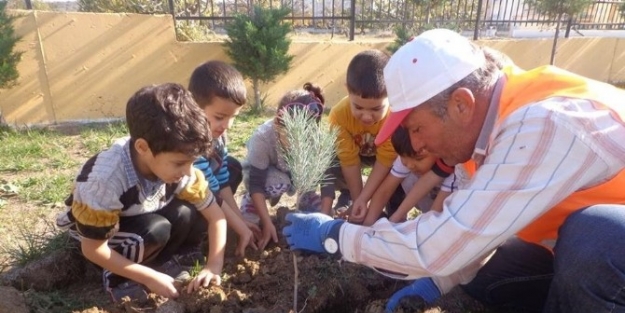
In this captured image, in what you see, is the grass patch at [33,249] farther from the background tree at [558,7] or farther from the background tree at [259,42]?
the background tree at [558,7]

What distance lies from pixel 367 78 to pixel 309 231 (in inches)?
39.0

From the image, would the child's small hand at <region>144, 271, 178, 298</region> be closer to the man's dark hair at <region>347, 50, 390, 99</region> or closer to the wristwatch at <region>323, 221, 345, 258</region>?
the wristwatch at <region>323, 221, 345, 258</region>

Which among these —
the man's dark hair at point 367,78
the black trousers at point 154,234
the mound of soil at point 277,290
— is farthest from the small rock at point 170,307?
the man's dark hair at point 367,78

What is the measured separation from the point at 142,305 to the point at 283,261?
0.69 metres

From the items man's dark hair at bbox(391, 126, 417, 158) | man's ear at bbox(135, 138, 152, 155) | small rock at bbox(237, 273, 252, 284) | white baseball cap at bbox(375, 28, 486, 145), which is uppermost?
white baseball cap at bbox(375, 28, 486, 145)

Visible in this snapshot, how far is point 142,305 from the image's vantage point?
2.02 meters

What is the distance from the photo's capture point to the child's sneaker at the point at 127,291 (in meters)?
2.16

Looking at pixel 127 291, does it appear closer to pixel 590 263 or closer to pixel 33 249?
pixel 33 249

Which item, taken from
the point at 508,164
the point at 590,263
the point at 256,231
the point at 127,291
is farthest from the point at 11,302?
the point at 590,263

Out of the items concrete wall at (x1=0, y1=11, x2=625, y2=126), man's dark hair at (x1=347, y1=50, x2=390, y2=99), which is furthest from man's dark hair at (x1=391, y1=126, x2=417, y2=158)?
concrete wall at (x1=0, y1=11, x2=625, y2=126)

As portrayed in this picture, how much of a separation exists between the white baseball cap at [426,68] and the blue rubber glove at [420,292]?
0.81 metres

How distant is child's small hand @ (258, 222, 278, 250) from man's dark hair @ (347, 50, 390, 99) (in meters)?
0.88

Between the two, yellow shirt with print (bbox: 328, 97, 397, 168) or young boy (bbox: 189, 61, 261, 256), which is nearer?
young boy (bbox: 189, 61, 261, 256)

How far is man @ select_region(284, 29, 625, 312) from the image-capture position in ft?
4.54
